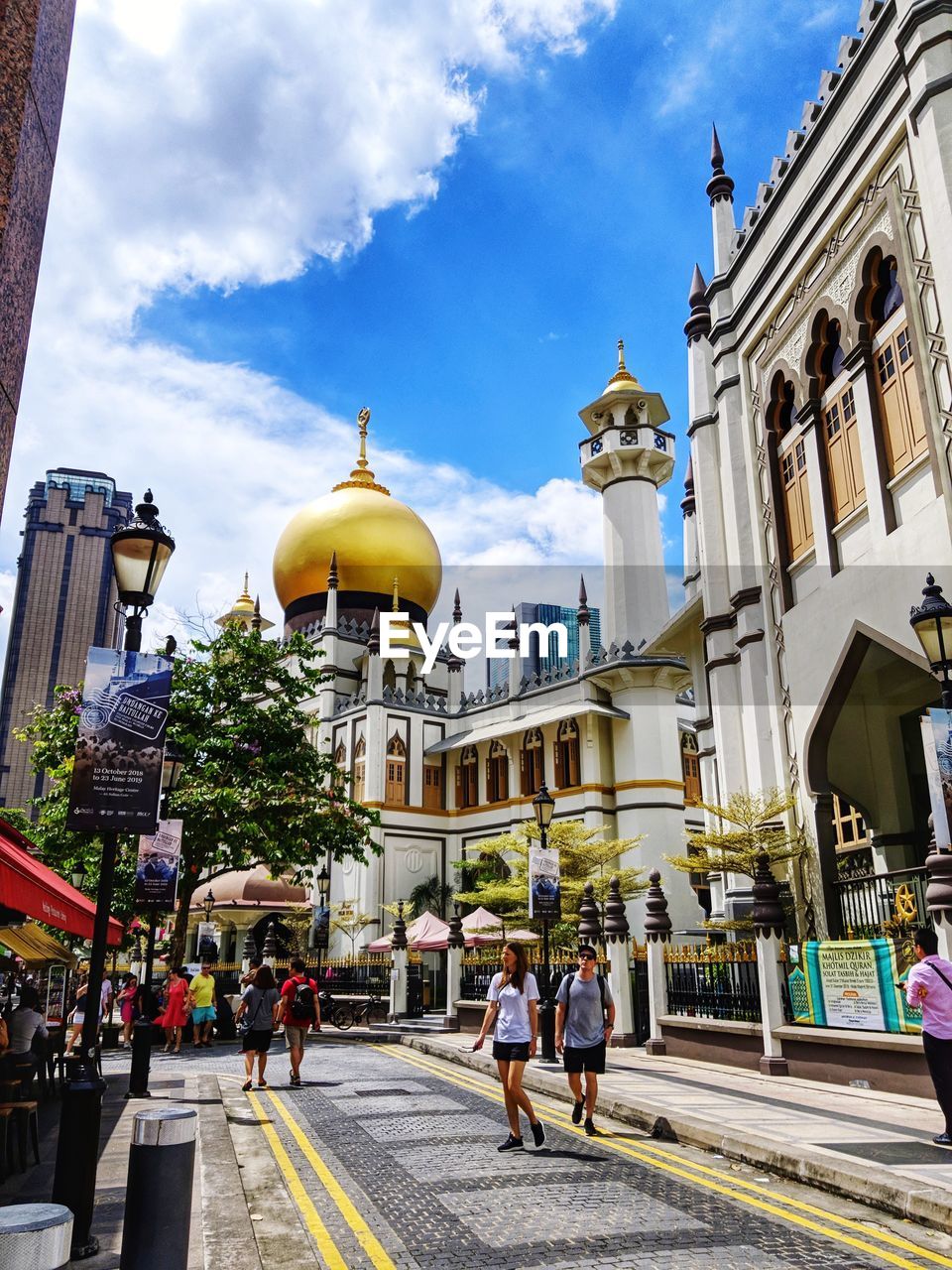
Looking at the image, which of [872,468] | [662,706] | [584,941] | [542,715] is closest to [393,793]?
[542,715]

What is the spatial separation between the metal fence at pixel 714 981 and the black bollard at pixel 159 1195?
11026 millimetres

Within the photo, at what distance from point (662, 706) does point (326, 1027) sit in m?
15.4

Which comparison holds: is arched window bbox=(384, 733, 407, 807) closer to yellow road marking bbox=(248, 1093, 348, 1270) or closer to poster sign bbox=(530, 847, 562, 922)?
poster sign bbox=(530, 847, 562, 922)

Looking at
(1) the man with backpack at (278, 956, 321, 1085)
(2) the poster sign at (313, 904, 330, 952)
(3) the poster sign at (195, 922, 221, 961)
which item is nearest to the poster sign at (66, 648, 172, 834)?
(1) the man with backpack at (278, 956, 321, 1085)

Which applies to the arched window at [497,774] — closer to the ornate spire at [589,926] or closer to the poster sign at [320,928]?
the poster sign at [320,928]

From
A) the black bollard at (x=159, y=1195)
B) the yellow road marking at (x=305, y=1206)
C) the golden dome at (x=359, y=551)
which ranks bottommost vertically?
the yellow road marking at (x=305, y=1206)

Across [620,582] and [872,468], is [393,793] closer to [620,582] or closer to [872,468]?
[620,582]

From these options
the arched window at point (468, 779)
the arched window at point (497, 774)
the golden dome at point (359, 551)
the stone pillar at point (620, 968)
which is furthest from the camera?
the golden dome at point (359, 551)

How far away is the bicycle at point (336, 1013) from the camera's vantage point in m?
25.3

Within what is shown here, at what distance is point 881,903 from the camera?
1322cm

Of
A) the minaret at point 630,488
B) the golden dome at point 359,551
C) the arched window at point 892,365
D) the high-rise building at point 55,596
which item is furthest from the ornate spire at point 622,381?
the high-rise building at point 55,596

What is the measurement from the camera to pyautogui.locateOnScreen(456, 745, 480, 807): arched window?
40219 mm

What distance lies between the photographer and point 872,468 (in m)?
14.9

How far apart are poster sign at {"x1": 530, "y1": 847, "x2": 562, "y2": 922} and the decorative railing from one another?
4.30 meters
